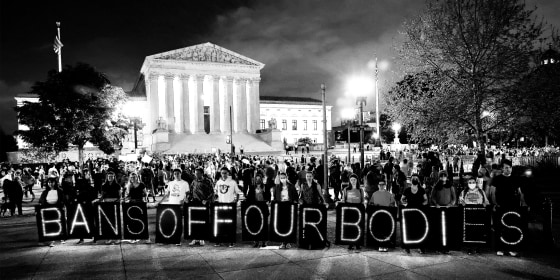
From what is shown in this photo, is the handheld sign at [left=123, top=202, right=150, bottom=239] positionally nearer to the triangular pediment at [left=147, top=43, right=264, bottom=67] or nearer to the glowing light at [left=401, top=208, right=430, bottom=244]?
the glowing light at [left=401, top=208, right=430, bottom=244]

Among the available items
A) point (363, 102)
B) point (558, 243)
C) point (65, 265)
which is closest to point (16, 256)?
point (65, 265)

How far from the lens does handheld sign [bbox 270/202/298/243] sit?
959 cm

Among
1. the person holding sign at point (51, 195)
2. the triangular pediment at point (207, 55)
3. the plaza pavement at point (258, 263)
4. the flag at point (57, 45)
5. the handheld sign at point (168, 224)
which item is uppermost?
the triangular pediment at point (207, 55)

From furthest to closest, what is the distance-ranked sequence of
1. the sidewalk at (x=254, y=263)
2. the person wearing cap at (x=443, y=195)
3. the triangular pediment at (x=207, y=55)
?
the triangular pediment at (x=207, y=55)
the person wearing cap at (x=443, y=195)
the sidewalk at (x=254, y=263)

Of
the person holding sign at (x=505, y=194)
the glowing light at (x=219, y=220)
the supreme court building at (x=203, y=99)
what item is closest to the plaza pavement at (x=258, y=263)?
the glowing light at (x=219, y=220)

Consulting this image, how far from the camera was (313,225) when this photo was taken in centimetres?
952

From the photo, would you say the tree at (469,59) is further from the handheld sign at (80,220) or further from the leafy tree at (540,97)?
the handheld sign at (80,220)

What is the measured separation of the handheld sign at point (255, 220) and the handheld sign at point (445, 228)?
383 centimetres

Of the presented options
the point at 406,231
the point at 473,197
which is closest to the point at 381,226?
the point at 406,231

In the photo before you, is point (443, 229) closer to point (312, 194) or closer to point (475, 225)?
point (475, 225)

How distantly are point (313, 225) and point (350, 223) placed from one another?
873mm

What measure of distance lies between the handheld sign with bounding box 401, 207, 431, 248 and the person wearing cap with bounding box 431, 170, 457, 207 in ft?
2.96

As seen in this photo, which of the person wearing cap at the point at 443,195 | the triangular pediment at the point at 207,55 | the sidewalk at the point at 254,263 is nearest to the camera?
the sidewalk at the point at 254,263

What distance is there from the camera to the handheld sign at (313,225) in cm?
944
